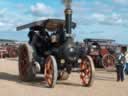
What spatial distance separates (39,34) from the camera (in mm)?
17297

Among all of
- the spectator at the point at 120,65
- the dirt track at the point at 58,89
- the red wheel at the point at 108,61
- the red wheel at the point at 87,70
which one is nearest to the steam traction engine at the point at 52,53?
the red wheel at the point at 87,70

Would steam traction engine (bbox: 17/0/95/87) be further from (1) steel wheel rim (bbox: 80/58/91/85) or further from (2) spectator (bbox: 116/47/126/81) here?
(2) spectator (bbox: 116/47/126/81)

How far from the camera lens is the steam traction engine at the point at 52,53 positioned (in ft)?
50.6

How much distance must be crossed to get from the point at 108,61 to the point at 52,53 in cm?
1171

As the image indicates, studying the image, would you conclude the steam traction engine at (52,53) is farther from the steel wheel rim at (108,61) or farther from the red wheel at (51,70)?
the steel wheel rim at (108,61)

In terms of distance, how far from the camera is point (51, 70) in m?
15.1

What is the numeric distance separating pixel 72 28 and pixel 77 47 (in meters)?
1.41

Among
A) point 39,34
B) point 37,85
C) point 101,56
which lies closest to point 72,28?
point 39,34

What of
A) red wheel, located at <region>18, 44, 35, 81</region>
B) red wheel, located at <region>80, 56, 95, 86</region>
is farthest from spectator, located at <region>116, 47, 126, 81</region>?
red wheel, located at <region>18, 44, 35, 81</region>

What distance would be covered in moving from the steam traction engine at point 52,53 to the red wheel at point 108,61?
9.26 metres

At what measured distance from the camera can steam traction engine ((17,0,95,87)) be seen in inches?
607

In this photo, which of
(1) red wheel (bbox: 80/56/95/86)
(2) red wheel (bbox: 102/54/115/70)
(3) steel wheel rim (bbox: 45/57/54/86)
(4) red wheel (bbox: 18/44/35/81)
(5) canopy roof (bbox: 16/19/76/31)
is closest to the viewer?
(3) steel wheel rim (bbox: 45/57/54/86)

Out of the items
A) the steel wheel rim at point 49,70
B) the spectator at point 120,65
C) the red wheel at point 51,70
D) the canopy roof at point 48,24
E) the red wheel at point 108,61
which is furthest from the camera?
the red wheel at point 108,61

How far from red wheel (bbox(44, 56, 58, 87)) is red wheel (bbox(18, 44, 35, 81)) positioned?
54.4 inches
